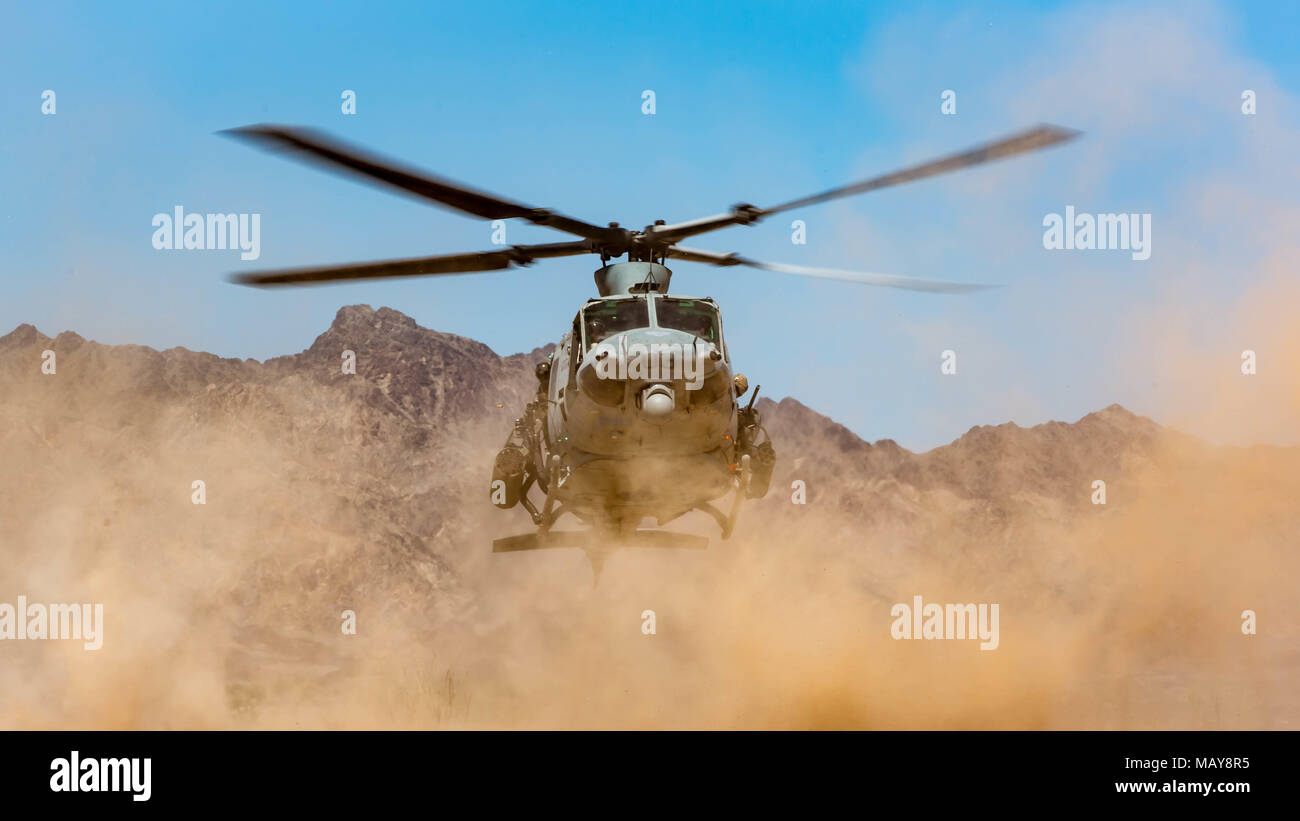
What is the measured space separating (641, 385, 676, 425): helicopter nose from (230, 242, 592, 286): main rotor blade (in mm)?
3786

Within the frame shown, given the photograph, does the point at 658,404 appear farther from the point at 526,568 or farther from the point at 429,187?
the point at 526,568

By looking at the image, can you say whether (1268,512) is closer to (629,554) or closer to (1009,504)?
(1009,504)

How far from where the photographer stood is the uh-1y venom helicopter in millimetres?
15234

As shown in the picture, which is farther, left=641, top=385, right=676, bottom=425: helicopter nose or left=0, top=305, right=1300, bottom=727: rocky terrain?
left=0, top=305, right=1300, bottom=727: rocky terrain

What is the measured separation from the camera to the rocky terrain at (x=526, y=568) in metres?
88.0

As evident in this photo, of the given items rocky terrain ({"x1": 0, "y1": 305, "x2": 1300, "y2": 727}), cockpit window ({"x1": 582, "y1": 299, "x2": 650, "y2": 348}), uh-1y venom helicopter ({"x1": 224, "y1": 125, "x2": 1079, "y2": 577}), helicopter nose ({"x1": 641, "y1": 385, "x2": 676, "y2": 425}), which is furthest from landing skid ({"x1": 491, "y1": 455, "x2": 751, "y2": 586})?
rocky terrain ({"x1": 0, "y1": 305, "x2": 1300, "y2": 727})

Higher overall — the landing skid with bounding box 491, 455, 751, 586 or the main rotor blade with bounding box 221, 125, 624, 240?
the main rotor blade with bounding box 221, 125, 624, 240

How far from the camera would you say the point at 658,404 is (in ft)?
49.7

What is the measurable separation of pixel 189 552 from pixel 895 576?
6411 centimetres

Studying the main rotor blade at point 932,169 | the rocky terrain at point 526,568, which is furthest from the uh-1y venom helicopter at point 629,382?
the rocky terrain at point 526,568

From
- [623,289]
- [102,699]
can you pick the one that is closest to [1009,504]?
[102,699]

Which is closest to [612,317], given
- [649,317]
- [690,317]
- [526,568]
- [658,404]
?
[649,317]

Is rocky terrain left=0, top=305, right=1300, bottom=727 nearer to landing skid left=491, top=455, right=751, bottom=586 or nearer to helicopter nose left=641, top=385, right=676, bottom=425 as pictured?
landing skid left=491, top=455, right=751, bottom=586

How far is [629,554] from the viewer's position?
99625mm
